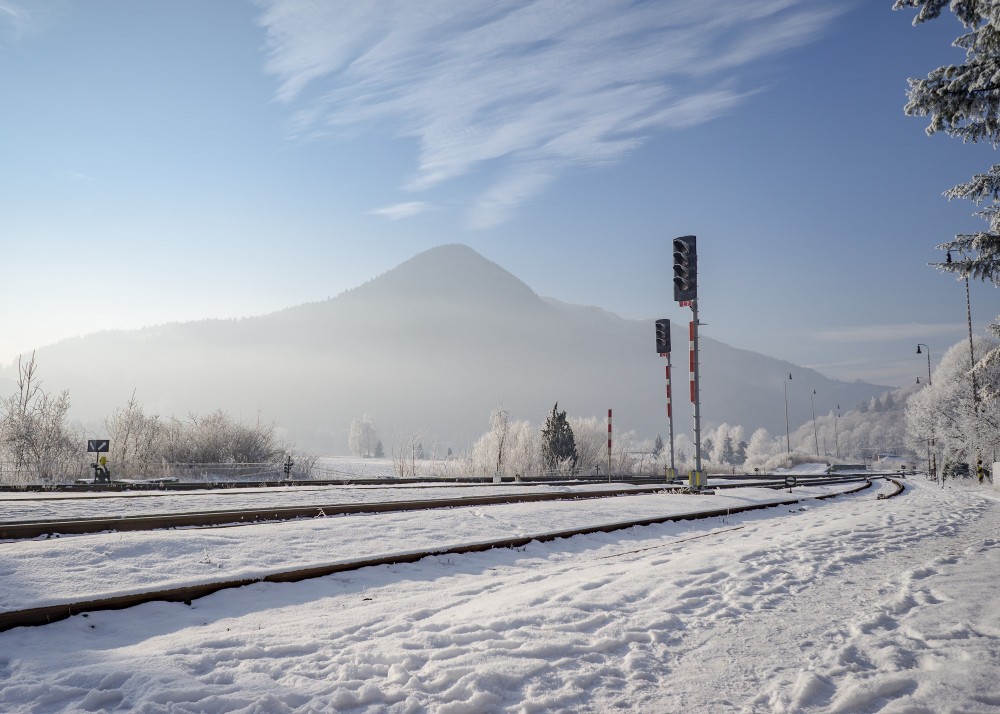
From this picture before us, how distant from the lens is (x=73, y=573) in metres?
7.37

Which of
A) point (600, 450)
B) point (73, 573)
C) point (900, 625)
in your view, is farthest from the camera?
point (600, 450)

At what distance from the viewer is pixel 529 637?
5.75m

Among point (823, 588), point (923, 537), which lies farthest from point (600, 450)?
point (823, 588)

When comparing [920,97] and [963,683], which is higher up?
[920,97]

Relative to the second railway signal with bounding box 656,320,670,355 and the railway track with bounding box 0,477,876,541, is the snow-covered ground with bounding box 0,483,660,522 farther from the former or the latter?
Answer: the second railway signal with bounding box 656,320,670,355

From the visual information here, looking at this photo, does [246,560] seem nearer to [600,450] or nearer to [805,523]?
[805,523]

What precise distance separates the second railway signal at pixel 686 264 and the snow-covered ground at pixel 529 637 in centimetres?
1162

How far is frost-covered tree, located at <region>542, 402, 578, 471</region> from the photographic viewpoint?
57875 millimetres

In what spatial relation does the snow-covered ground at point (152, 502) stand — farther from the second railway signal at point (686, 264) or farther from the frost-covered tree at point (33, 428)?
the frost-covered tree at point (33, 428)

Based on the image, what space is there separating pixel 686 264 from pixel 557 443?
39472 millimetres

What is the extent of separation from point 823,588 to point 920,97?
9630mm

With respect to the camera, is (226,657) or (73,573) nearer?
(226,657)

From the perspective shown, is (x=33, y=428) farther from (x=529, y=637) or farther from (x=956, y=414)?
(x=956, y=414)

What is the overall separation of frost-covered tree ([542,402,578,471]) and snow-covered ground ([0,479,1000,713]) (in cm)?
4801
